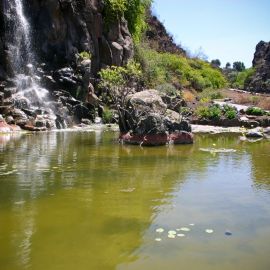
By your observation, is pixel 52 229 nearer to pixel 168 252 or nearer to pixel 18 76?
pixel 168 252

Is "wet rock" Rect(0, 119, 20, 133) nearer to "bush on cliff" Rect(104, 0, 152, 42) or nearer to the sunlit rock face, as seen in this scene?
the sunlit rock face

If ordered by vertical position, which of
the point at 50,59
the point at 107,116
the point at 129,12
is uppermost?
the point at 129,12

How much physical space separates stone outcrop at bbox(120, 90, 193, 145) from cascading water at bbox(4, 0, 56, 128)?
38.4 feet

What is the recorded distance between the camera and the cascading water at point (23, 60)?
32406 millimetres

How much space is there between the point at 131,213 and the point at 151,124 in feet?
39.7

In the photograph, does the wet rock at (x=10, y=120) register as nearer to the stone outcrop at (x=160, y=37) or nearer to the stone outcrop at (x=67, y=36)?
the stone outcrop at (x=67, y=36)

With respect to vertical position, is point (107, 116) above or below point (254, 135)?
above

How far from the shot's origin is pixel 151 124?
19.8 m

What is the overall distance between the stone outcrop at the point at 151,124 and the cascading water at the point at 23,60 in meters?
11.7

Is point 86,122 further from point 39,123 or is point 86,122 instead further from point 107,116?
point 39,123

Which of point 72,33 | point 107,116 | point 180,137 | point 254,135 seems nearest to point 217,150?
point 180,137

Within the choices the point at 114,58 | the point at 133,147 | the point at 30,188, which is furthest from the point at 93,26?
the point at 30,188

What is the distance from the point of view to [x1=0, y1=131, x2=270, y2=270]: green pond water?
19.1ft

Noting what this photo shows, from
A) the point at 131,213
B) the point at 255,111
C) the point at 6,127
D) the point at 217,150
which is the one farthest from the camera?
the point at 255,111
